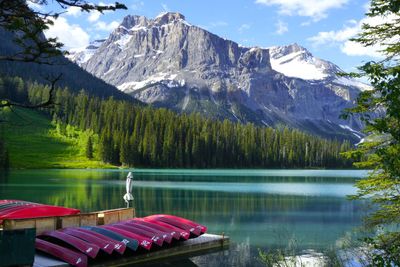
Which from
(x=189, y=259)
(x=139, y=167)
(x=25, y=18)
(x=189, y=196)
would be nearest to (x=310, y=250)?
(x=189, y=259)

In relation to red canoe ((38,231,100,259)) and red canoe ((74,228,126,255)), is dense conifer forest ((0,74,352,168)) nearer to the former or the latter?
red canoe ((74,228,126,255))

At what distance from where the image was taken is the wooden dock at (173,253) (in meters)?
22.3

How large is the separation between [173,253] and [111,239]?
4778 millimetres

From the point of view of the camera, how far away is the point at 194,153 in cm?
17088

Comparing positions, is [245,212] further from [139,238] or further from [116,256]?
[116,256]

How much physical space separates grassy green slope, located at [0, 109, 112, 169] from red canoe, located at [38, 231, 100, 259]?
110m

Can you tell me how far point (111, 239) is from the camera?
25031 mm

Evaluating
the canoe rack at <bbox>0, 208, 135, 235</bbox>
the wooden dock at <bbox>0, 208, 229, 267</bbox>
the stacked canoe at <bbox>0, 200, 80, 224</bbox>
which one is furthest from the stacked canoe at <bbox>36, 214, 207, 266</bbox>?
the stacked canoe at <bbox>0, 200, 80, 224</bbox>

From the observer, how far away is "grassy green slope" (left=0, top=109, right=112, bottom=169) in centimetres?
14062

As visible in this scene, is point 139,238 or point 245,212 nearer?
point 139,238

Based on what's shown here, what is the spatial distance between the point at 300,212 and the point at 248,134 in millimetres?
146902

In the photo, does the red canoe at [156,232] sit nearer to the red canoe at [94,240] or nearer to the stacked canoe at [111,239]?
the stacked canoe at [111,239]

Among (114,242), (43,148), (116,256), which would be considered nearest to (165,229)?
(116,256)

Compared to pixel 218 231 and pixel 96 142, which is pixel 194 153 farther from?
pixel 218 231
